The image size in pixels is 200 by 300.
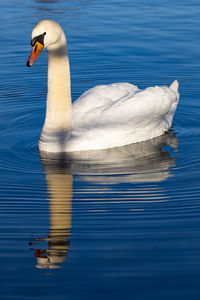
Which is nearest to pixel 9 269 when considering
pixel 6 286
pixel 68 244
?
pixel 6 286

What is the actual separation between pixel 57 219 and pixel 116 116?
2.60 m

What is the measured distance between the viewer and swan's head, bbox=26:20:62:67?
8367 millimetres

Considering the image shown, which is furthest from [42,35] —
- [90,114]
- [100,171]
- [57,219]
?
[57,219]

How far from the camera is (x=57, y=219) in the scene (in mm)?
7191

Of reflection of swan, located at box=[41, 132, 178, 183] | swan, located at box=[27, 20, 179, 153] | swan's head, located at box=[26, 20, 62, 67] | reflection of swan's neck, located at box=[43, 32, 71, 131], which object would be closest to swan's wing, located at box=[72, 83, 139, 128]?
swan, located at box=[27, 20, 179, 153]

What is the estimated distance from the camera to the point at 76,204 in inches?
297

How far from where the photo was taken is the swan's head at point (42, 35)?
837 centimetres

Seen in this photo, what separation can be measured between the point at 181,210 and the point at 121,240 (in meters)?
1.03

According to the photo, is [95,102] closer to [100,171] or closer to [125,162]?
[125,162]

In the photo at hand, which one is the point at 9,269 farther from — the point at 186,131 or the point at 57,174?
the point at 186,131

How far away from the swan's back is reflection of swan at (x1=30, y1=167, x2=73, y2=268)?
2.72 ft

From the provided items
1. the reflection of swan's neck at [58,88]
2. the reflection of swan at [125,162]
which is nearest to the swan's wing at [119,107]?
the reflection of swan's neck at [58,88]

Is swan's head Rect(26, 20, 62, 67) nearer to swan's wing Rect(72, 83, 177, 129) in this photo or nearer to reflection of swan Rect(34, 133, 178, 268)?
swan's wing Rect(72, 83, 177, 129)

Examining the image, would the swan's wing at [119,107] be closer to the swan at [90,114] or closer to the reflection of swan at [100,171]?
the swan at [90,114]
